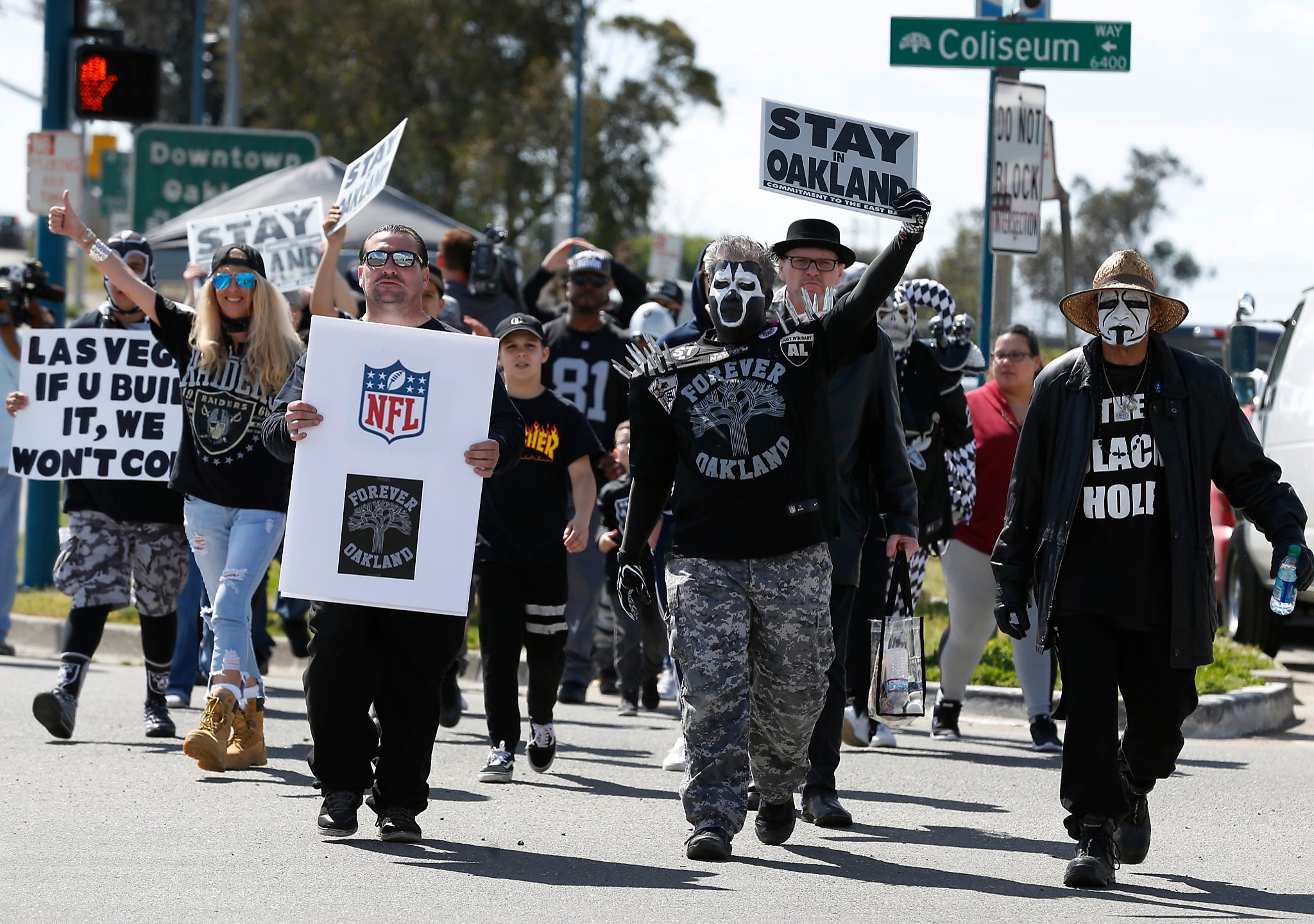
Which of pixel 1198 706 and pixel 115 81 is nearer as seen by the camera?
pixel 1198 706

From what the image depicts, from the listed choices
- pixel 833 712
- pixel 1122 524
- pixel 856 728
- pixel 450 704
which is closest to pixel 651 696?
pixel 450 704

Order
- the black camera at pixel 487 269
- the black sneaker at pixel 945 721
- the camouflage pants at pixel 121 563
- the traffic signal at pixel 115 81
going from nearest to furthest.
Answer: the camouflage pants at pixel 121 563
the black sneaker at pixel 945 721
the black camera at pixel 487 269
the traffic signal at pixel 115 81

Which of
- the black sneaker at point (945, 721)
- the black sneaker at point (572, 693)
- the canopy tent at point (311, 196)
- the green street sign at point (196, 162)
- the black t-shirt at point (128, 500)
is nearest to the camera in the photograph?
the black t-shirt at point (128, 500)

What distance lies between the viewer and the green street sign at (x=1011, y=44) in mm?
11016

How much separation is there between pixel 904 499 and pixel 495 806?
195cm

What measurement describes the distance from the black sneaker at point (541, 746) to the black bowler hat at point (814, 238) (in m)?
2.33

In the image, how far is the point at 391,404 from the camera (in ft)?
21.4

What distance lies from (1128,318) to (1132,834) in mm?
1677

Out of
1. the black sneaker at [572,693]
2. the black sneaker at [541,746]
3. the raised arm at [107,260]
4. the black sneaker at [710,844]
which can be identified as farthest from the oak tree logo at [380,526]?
the black sneaker at [572,693]

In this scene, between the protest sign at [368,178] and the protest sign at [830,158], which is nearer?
the protest sign at [830,158]

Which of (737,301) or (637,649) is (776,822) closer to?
(737,301)

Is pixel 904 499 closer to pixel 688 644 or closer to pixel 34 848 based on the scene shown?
pixel 688 644

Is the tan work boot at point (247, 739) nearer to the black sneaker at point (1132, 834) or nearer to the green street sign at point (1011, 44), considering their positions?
the black sneaker at point (1132, 834)

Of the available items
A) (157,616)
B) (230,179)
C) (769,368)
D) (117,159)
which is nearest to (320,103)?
(117,159)
